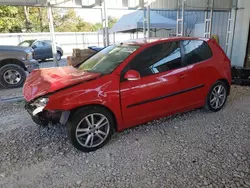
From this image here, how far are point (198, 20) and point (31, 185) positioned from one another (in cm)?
1054

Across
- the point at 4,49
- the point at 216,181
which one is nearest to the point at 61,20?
the point at 4,49

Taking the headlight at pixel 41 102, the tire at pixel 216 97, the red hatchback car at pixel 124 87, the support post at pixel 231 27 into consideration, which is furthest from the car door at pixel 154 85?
the support post at pixel 231 27

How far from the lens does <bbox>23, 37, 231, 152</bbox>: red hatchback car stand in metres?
→ 2.74

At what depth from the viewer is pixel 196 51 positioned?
3.71 metres

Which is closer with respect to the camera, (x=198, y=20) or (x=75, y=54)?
(x=75, y=54)

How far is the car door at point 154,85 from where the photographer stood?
3031mm

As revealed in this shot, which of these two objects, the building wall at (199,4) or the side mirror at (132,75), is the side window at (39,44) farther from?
the side mirror at (132,75)

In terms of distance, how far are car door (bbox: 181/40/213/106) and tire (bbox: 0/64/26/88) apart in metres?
4.78

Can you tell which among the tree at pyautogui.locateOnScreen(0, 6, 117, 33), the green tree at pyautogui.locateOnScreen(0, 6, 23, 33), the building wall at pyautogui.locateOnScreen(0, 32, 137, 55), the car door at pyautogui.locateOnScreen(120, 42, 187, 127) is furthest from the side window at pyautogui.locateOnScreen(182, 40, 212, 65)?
the green tree at pyautogui.locateOnScreen(0, 6, 23, 33)

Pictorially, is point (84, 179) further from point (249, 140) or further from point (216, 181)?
point (249, 140)

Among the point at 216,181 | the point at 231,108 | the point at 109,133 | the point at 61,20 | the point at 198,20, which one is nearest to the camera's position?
the point at 216,181

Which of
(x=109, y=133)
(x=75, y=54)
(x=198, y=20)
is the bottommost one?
(x=109, y=133)

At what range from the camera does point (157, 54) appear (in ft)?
10.8

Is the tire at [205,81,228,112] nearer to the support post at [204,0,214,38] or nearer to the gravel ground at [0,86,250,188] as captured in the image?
the gravel ground at [0,86,250,188]
